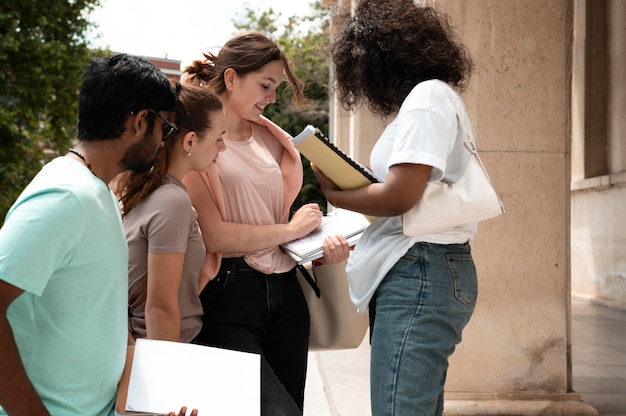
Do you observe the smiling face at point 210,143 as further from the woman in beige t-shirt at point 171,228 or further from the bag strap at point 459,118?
the bag strap at point 459,118

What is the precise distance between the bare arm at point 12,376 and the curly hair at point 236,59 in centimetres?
154

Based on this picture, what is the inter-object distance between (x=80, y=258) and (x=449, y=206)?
1123mm

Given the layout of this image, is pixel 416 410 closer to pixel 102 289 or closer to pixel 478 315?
pixel 102 289

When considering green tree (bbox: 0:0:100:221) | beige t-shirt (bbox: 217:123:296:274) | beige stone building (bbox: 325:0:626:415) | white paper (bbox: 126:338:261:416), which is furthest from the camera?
green tree (bbox: 0:0:100:221)

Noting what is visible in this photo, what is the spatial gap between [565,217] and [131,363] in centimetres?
341

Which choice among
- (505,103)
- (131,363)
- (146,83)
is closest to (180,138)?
(146,83)

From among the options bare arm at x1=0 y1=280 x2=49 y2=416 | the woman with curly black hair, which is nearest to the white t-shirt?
the woman with curly black hair

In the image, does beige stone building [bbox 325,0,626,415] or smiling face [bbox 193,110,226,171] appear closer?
smiling face [bbox 193,110,226,171]

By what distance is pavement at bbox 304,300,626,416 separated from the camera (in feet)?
17.3

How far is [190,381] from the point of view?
6.41 feet

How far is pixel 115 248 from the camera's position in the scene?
1840 mm

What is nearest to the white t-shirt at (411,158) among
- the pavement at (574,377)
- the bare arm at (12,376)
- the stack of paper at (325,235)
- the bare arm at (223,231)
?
the stack of paper at (325,235)

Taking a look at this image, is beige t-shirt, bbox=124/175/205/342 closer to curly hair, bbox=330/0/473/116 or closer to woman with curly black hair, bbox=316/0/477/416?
woman with curly black hair, bbox=316/0/477/416

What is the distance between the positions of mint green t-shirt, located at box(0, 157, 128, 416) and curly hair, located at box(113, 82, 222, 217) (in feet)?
2.31
